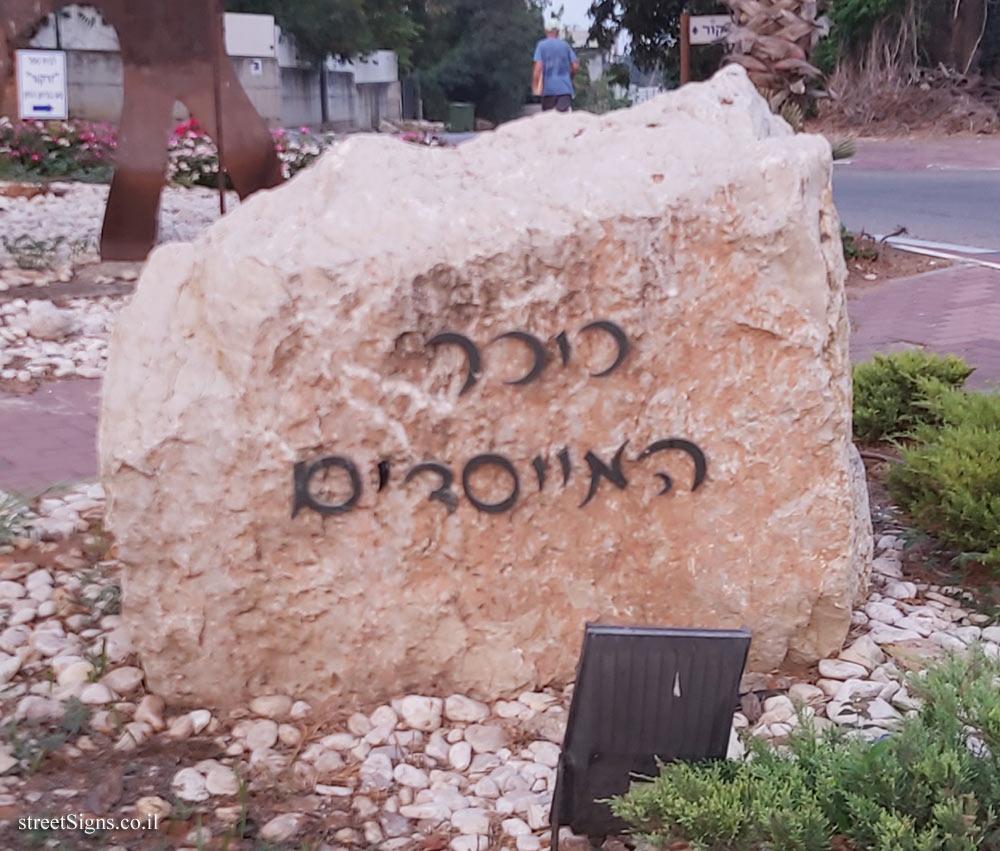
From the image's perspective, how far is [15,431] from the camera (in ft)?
15.3

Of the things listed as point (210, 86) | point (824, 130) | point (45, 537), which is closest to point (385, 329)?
point (45, 537)

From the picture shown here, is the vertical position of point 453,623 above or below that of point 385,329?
below

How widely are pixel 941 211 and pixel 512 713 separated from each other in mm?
9834

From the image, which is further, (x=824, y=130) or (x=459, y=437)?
(x=824, y=130)

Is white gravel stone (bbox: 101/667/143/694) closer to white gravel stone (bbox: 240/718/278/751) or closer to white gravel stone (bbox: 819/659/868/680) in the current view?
white gravel stone (bbox: 240/718/278/751)

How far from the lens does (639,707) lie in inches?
84.7

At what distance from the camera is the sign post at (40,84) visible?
7.85 meters

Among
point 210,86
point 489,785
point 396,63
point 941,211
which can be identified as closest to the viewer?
point 489,785

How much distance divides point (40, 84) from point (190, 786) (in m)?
6.69

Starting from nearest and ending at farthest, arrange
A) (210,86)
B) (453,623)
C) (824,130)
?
(453,623)
(210,86)
(824,130)

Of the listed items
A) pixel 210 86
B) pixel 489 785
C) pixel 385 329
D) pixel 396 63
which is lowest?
pixel 489 785

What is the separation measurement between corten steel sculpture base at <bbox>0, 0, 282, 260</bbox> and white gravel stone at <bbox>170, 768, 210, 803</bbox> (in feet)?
17.9

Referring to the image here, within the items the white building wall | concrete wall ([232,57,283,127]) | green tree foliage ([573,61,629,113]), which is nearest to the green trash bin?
the white building wall

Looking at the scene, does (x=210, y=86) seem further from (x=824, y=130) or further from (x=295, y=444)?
(x=824, y=130)
